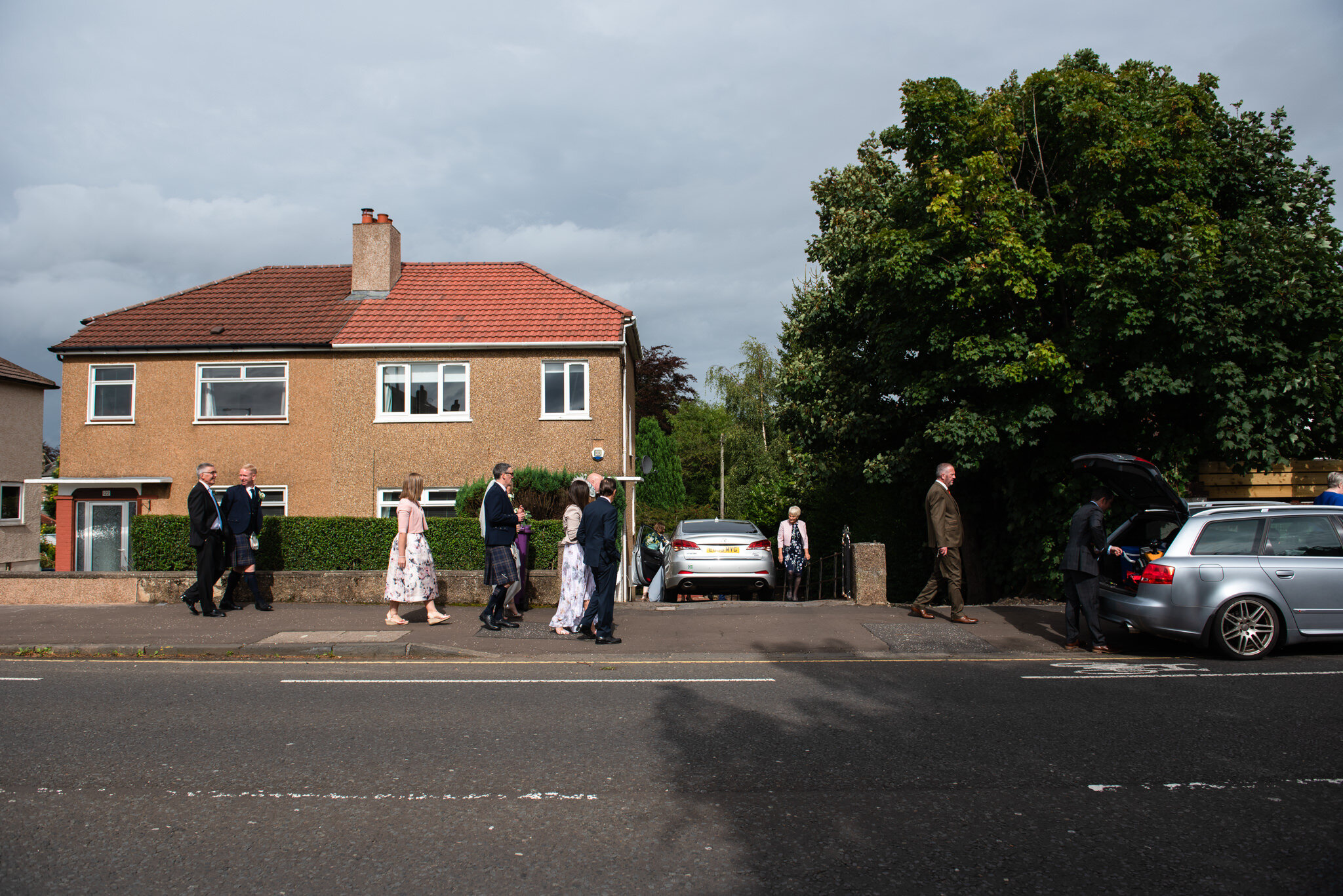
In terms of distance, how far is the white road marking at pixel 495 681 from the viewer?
7371mm

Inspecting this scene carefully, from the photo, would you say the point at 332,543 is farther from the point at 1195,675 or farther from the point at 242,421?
the point at 1195,675

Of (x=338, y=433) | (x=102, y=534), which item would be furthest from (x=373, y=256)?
(x=102, y=534)

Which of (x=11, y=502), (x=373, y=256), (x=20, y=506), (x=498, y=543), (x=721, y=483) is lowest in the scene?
(x=498, y=543)

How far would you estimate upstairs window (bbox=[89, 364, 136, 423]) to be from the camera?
20469 mm

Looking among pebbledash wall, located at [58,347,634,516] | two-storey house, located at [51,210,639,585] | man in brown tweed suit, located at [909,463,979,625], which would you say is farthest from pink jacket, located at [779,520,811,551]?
two-storey house, located at [51,210,639,585]

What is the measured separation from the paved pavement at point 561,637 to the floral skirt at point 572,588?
0.24m

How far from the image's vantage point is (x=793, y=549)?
15.4 m

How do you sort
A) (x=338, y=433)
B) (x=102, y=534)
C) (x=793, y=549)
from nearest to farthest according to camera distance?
(x=793, y=549)
(x=338, y=433)
(x=102, y=534)

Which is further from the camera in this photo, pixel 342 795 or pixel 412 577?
pixel 412 577

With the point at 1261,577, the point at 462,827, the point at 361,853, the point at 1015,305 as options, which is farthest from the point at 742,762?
the point at 1015,305

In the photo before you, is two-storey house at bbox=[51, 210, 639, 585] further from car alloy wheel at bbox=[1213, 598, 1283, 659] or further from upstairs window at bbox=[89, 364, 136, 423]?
car alloy wheel at bbox=[1213, 598, 1283, 659]

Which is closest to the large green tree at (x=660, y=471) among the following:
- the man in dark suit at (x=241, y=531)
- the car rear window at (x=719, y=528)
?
the car rear window at (x=719, y=528)

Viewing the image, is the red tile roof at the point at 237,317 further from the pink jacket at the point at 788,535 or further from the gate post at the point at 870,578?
the gate post at the point at 870,578

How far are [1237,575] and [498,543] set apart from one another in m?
7.48
